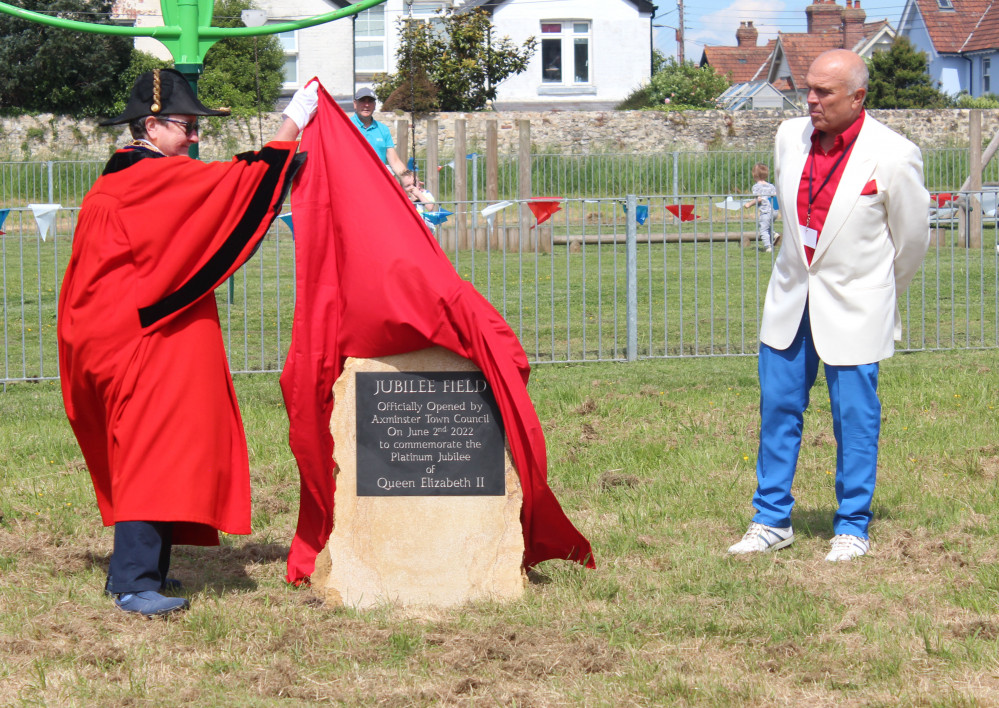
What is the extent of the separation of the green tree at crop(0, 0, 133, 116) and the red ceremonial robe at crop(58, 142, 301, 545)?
29678 millimetres

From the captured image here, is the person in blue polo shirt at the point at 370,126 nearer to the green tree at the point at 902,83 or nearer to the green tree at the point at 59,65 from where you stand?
the green tree at the point at 59,65

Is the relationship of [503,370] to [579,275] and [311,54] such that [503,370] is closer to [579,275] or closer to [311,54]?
[579,275]

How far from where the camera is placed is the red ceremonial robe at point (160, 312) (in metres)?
4.67

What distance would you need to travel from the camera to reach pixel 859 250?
5.28 meters

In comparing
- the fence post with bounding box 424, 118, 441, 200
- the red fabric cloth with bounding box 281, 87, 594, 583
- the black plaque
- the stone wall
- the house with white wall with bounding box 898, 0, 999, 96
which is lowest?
the black plaque

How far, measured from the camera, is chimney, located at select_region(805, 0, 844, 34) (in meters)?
76.9

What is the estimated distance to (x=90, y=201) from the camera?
15.5 ft

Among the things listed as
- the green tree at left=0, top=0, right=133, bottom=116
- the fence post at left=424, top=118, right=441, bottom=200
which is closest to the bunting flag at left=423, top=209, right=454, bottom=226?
the fence post at left=424, top=118, right=441, bottom=200

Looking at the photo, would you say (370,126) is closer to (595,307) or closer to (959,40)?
(595,307)

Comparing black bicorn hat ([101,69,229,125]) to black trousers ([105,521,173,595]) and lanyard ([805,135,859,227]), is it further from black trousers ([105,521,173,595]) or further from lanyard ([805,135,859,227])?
lanyard ([805,135,859,227])

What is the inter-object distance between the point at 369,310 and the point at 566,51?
43328 mm

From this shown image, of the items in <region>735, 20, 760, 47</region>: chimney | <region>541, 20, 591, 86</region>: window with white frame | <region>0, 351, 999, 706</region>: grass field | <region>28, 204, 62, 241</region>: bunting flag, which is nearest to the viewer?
<region>0, 351, 999, 706</region>: grass field

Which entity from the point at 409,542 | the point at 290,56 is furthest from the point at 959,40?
the point at 409,542

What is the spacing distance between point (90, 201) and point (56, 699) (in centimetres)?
180
